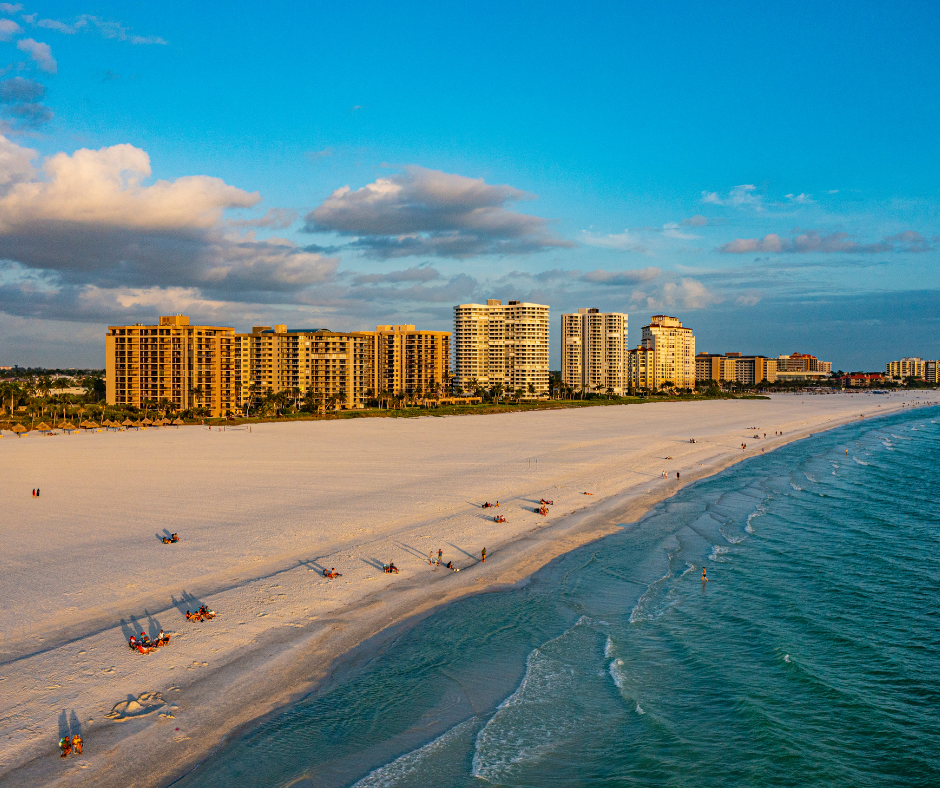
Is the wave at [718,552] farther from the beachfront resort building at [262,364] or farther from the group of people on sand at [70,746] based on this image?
the beachfront resort building at [262,364]

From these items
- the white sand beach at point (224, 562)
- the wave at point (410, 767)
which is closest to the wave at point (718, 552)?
the white sand beach at point (224, 562)

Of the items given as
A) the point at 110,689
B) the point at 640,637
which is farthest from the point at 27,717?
the point at 640,637

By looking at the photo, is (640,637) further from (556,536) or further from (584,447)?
(584,447)

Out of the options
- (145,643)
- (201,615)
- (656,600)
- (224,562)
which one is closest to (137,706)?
(145,643)

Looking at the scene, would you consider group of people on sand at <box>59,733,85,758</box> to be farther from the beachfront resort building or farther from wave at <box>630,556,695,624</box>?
the beachfront resort building

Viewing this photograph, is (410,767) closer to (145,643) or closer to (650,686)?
(650,686)

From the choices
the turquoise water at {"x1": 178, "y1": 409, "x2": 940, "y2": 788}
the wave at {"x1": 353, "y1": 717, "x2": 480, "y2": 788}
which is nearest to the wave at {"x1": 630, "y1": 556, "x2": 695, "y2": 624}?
the turquoise water at {"x1": 178, "y1": 409, "x2": 940, "y2": 788}
